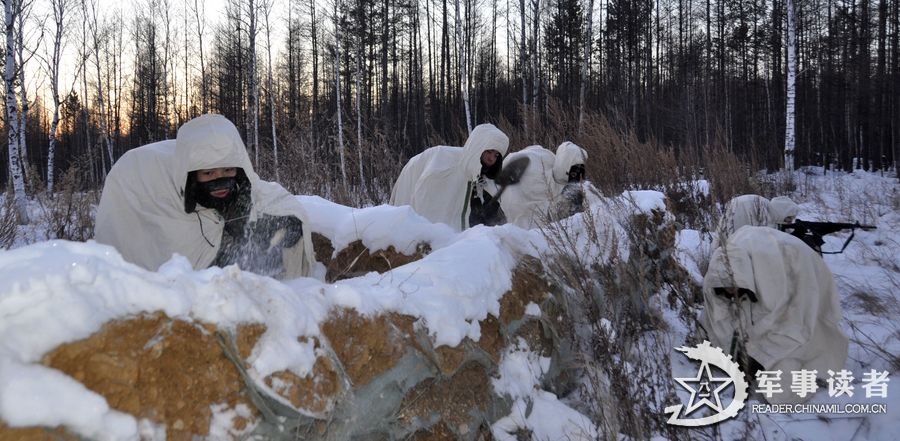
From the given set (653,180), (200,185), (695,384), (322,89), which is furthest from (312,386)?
(322,89)

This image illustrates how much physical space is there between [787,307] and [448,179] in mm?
2775

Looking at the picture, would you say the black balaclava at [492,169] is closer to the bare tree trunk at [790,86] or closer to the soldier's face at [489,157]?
the soldier's face at [489,157]

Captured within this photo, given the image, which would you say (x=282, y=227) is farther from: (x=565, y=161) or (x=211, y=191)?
(x=565, y=161)

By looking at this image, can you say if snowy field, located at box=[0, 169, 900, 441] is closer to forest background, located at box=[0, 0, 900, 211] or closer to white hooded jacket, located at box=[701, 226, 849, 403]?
white hooded jacket, located at box=[701, 226, 849, 403]

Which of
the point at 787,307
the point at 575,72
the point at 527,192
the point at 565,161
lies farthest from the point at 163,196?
the point at 575,72

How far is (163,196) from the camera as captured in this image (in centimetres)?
274

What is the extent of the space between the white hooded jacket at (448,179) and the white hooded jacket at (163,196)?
2141 millimetres

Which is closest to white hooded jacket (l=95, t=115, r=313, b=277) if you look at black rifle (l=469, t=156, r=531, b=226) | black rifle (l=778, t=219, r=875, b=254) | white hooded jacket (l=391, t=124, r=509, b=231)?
white hooded jacket (l=391, t=124, r=509, b=231)

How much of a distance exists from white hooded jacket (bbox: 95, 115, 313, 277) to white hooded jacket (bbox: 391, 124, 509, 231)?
2.14m

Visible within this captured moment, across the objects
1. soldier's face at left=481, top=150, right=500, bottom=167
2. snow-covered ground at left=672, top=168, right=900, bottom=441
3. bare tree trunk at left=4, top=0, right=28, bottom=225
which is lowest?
snow-covered ground at left=672, top=168, right=900, bottom=441

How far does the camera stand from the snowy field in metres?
0.93

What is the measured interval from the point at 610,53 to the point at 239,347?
27232 mm

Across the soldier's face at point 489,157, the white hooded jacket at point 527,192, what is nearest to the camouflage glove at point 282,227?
the soldier's face at point 489,157

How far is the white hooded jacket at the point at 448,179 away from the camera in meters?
4.89
